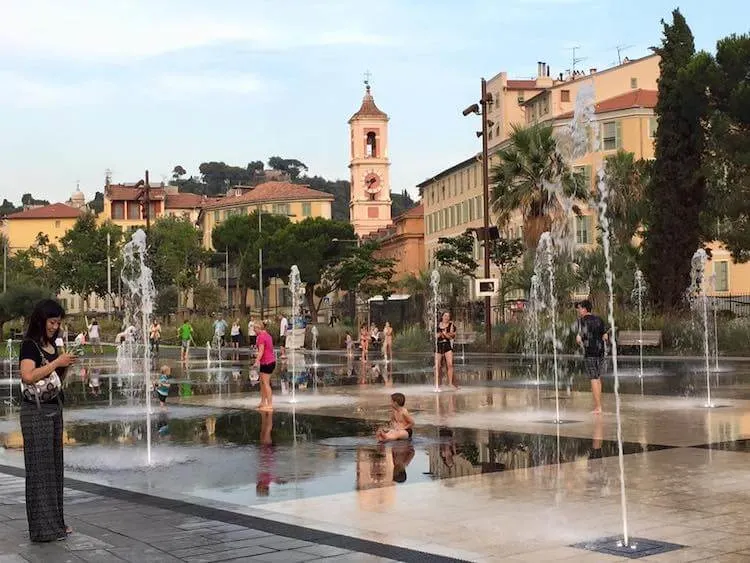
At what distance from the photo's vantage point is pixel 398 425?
1335 centimetres

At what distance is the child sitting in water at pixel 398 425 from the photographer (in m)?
13.1

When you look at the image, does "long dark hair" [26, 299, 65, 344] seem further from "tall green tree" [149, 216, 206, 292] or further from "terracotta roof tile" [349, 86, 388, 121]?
"terracotta roof tile" [349, 86, 388, 121]

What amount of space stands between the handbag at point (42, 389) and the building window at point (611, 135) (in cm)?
6248

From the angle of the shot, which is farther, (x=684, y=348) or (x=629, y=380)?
(x=684, y=348)

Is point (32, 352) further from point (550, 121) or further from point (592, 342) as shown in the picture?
point (550, 121)

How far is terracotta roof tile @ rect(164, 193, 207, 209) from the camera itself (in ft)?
487

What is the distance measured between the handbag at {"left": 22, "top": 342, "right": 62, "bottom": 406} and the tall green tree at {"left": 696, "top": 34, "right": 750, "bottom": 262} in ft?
108

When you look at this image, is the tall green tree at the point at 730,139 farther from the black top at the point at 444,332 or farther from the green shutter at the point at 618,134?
the green shutter at the point at 618,134

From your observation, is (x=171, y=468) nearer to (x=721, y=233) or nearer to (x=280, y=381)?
(x=280, y=381)

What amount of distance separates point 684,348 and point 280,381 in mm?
15691

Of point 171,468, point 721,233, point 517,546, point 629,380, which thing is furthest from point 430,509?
point 721,233

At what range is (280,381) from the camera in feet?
85.7

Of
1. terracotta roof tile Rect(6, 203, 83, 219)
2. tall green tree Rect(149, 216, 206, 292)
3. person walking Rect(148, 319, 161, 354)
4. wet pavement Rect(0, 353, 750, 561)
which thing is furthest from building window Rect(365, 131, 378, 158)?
wet pavement Rect(0, 353, 750, 561)

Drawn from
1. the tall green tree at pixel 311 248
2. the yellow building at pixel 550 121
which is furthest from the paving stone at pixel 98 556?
the tall green tree at pixel 311 248
